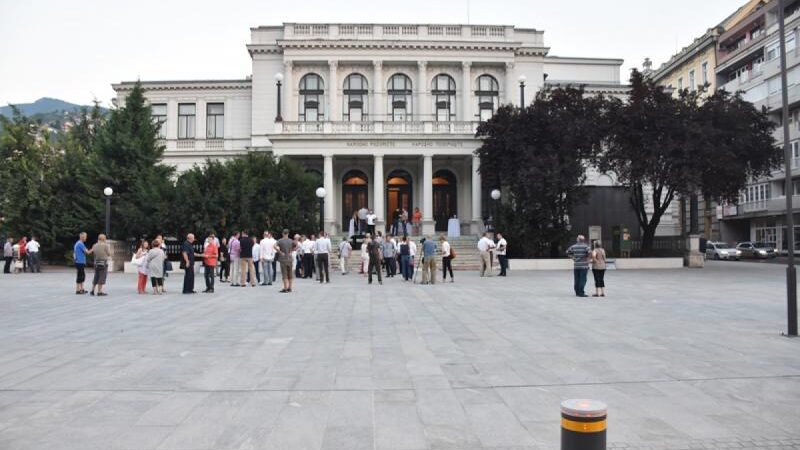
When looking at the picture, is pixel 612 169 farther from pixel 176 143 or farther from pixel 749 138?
pixel 176 143

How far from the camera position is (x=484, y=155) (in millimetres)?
37500

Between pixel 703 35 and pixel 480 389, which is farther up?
pixel 703 35

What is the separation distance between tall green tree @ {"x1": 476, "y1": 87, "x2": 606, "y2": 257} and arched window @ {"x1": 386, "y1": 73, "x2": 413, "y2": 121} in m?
12.8

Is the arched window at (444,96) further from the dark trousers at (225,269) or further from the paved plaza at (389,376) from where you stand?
the paved plaza at (389,376)

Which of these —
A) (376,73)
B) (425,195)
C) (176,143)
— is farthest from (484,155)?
(176,143)

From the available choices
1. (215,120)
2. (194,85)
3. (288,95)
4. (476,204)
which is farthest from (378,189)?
(194,85)

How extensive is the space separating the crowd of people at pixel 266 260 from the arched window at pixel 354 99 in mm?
15732

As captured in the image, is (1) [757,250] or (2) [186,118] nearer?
(1) [757,250]

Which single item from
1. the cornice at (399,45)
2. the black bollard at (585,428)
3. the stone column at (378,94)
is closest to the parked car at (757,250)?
the cornice at (399,45)

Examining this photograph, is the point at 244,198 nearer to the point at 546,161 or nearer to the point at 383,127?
the point at 383,127

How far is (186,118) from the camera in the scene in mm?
50531

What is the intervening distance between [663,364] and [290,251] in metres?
13.3

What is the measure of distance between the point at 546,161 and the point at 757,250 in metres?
26.2

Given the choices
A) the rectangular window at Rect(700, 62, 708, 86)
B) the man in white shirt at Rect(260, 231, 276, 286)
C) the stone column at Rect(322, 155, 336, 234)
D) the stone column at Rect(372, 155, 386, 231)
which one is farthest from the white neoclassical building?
the man in white shirt at Rect(260, 231, 276, 286)
